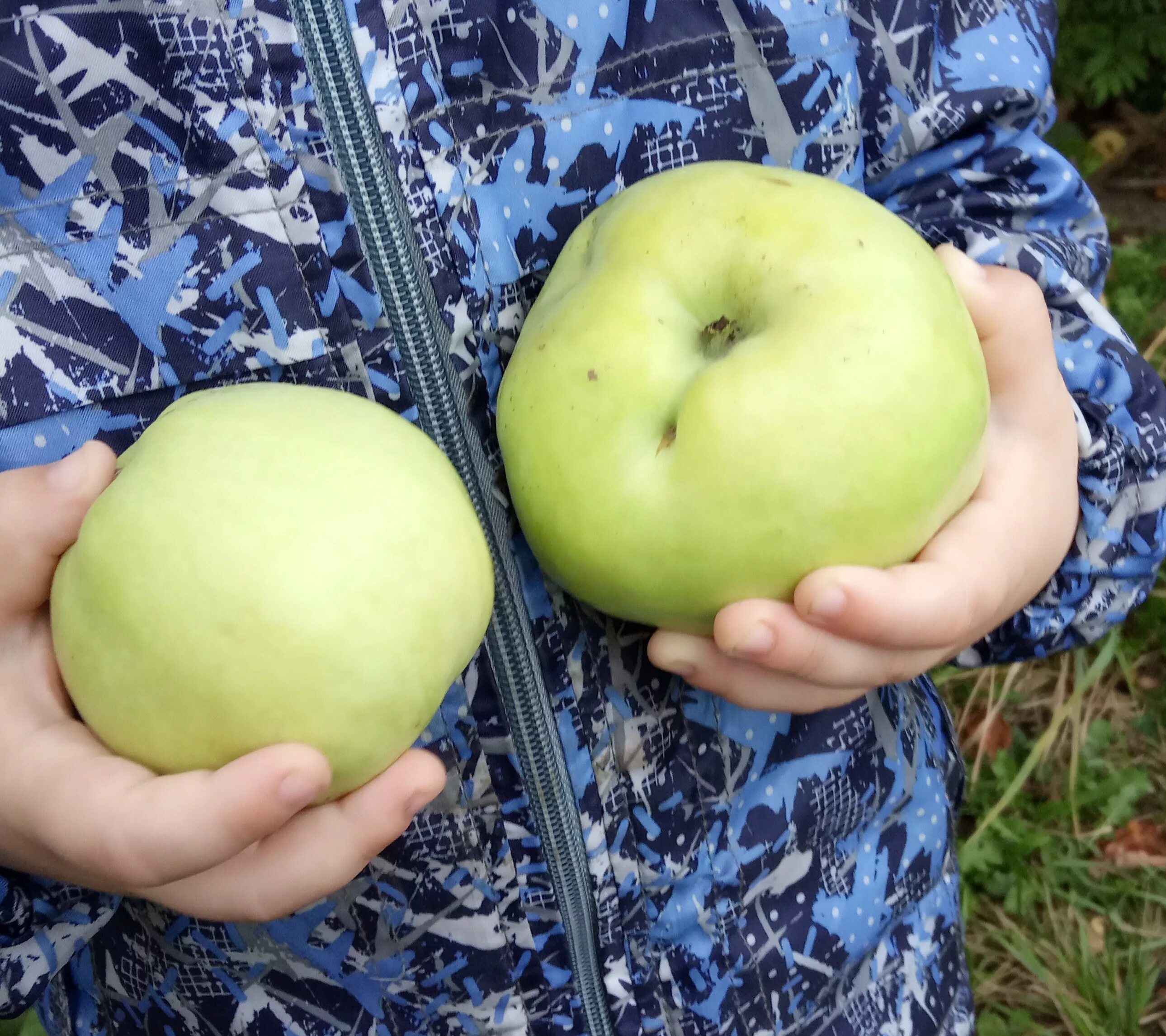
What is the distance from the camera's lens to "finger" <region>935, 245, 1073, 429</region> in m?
0.64

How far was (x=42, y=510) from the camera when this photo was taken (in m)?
0.48

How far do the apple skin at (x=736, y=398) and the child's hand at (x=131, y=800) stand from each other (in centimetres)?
16

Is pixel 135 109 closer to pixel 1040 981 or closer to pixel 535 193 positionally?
pixel 535 193

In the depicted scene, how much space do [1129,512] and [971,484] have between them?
28cm

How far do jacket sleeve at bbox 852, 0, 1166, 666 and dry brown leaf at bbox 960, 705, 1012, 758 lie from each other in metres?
0.91

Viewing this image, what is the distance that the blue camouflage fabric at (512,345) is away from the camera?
1.72 feet

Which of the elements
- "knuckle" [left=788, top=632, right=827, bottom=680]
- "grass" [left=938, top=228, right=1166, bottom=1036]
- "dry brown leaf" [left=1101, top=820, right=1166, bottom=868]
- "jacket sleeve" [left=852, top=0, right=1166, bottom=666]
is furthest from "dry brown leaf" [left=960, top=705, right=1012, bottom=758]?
"knuckle" [left=788, top=632, right=827, bottom=680]

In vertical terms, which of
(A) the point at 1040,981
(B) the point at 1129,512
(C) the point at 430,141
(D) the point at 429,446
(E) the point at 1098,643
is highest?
(C) the point at 430,141

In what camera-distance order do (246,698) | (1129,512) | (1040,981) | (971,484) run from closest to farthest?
1. (246,698)
2. (971,484)
3. (1129,512)
4. (1040,981)

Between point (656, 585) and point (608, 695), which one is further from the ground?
point (656, 585)

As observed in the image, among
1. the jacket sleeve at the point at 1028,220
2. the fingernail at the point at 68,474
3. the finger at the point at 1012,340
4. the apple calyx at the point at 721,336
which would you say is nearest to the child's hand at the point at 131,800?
the fingernail at the point at 68,474

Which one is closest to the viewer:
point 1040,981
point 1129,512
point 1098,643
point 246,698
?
point 246,698

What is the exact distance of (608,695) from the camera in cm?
66

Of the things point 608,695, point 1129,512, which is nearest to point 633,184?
point 608,695
